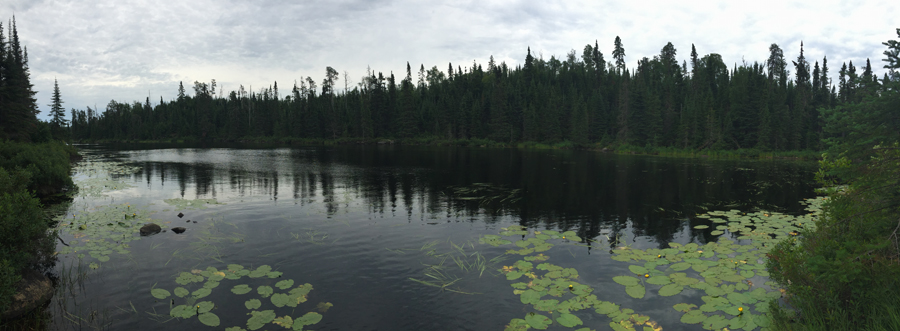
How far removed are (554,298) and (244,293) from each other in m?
7.97

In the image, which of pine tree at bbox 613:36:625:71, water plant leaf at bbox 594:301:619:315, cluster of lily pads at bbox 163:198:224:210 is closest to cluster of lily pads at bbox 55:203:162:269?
cluster of lily pads at bbox 163:198:224:210

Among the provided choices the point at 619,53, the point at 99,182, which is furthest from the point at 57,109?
the point at 619,53

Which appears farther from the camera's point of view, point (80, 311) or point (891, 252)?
point (80, 311)

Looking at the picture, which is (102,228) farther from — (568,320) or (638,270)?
(638,270)

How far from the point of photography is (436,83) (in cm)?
16925

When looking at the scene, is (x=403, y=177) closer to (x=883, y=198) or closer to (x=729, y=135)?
(x=883, y=198)

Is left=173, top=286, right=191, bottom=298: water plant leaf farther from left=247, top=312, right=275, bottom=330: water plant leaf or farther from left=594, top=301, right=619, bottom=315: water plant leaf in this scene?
left=594, top=301, right=619, bottom=315: water plant leaf

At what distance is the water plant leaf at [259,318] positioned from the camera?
30.2ft

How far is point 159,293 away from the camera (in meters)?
11.1

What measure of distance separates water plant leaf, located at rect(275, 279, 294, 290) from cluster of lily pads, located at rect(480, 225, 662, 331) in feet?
19.8

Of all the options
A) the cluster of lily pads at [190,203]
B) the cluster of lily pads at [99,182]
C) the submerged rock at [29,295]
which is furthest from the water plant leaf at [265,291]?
the cluster of lily pads at [99,182]

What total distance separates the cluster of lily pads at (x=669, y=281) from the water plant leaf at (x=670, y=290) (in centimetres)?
2

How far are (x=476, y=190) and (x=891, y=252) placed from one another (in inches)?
905

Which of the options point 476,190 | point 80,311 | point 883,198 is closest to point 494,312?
point 883,198
